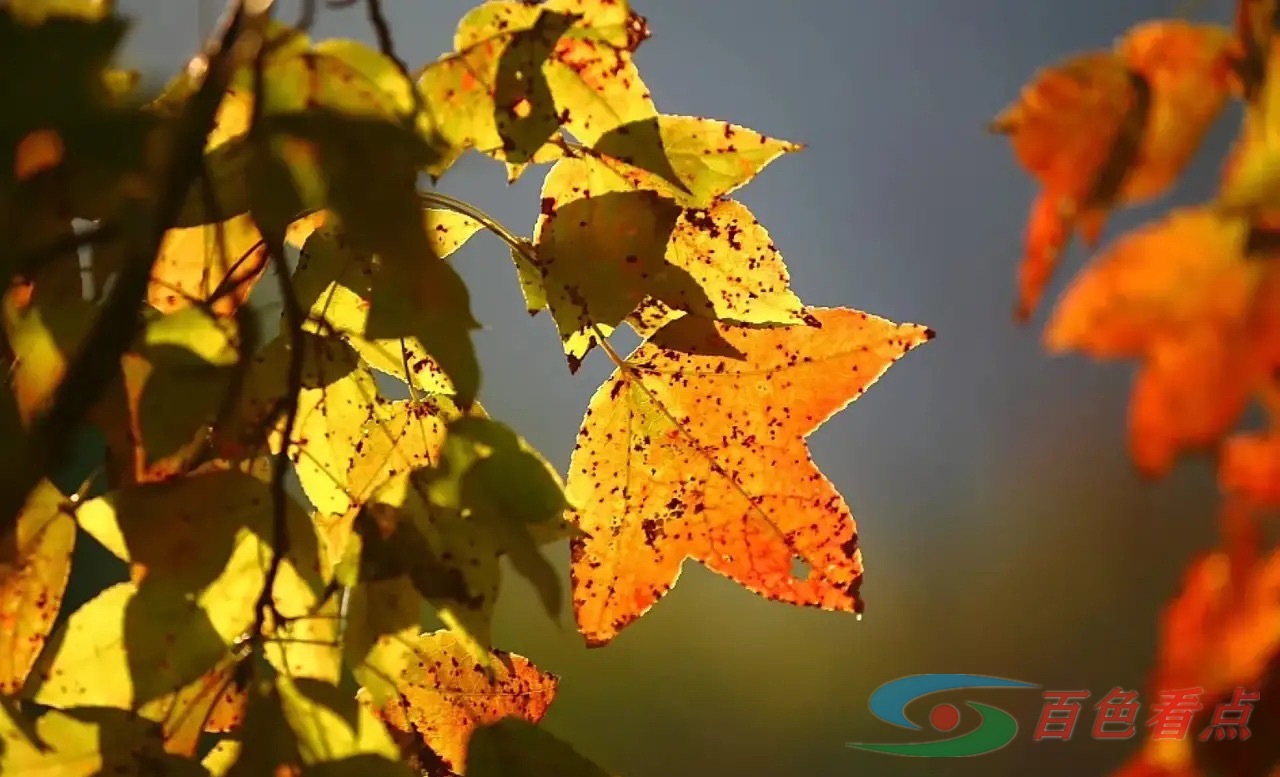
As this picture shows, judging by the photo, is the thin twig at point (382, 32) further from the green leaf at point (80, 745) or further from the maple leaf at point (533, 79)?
the green leaf at point (80, 745)

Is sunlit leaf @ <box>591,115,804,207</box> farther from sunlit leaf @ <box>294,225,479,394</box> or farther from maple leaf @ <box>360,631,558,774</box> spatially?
maple leaf @ <box>360,631,558,774</box>

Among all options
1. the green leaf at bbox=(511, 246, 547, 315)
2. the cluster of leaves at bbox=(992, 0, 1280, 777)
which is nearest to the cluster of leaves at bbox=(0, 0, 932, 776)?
the green leaf at bbox=(511, 246, 547, 315)

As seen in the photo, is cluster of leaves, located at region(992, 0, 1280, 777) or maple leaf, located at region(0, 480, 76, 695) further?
maple leaf, located at region(0, 480, 76, 695)

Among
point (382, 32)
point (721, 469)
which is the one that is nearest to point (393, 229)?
point (382, 32)

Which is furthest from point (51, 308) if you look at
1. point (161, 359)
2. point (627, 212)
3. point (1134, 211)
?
point (1134, 211)

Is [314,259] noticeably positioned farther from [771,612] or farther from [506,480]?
[771,612]

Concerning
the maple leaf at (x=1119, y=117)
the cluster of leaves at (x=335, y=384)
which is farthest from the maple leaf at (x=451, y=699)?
the maple leaf at (x=1119, y=117)
